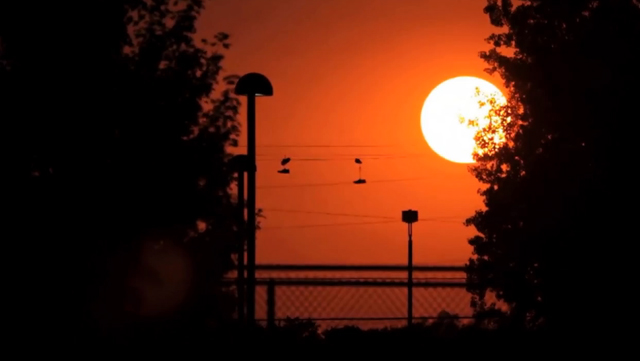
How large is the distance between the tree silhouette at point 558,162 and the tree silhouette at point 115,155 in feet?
19.3

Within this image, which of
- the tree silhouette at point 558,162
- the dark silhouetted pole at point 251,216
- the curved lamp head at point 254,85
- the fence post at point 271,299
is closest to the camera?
the dark silhouetted pole at point 251,216

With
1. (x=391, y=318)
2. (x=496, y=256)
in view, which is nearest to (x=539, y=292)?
(x=496, y=256)

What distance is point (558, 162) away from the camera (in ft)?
43.0

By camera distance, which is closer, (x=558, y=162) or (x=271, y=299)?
(x=558, y=162)

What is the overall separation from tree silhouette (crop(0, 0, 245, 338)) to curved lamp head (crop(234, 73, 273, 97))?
2.37 metres

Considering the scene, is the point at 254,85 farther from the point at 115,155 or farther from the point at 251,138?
the point at 115,155

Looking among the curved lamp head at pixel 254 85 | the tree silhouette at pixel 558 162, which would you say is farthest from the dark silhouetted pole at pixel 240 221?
the tree silhouette at pixel 558 162

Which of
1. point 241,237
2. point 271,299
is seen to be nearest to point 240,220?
point 241,237

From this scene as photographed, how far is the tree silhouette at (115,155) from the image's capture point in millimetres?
7703

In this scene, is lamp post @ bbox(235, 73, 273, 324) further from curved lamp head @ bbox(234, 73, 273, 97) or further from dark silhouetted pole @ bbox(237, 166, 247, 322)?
dark silhouetted pole @ bbox(237, 166, 247, 322)

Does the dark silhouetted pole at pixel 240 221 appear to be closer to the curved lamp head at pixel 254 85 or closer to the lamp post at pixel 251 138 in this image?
the lamp post at pixel 251 138

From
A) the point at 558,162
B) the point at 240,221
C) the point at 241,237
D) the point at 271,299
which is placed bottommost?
the point at 271,299

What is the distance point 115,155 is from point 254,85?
11.3 feet

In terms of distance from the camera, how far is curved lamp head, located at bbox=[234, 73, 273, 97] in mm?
11156
